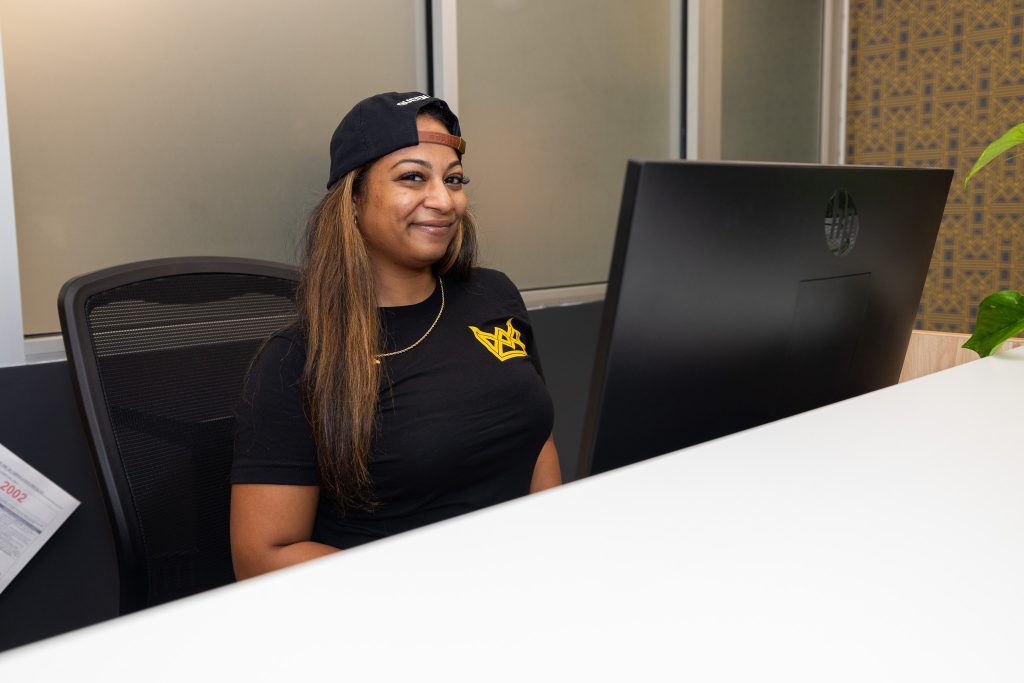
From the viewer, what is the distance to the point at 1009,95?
3.00 metres

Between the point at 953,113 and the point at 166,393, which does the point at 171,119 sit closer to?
the point at 166,393

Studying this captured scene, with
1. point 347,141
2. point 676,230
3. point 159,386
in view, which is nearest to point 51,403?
point 159,386

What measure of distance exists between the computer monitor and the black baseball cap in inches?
28.9

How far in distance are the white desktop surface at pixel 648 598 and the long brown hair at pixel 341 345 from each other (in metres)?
0.68

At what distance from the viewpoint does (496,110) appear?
7.18ft

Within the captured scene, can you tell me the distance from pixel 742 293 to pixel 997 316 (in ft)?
1.59

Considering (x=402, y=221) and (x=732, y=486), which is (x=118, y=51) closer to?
(x=402, y=221)

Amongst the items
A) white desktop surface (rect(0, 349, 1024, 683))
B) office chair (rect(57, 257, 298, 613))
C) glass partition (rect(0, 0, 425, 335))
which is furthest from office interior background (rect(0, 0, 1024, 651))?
white desktop surface (rect(0, 349, 1024, 683))

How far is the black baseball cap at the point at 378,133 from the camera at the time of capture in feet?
4.37

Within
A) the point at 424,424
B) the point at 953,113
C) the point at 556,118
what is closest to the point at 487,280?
the point at 424,424

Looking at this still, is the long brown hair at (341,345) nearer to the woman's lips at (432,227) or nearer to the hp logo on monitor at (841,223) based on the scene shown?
the woman's lips at (432,227)

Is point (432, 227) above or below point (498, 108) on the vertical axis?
below

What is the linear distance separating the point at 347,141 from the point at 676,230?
837mm

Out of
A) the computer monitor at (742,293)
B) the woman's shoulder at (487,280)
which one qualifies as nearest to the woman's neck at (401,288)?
the woman's shoulder at (487,280)
